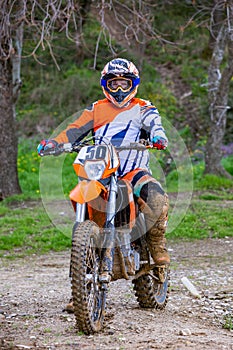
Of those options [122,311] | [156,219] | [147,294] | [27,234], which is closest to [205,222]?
[27,234]

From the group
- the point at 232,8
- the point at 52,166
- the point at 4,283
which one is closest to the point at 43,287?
the point at 4,283

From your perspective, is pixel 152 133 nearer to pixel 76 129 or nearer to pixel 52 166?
pixel 76 129

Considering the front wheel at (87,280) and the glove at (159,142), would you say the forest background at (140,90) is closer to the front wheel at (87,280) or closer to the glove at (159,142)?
the glove at (159,142)

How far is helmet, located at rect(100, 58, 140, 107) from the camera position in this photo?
596 cm

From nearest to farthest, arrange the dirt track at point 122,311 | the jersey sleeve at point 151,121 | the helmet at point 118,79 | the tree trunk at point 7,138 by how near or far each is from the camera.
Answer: the dirt track at point 122,311
the jersey sleeve at point 151,121
the helmet at point 118,79
the tree trunk at point 7,138

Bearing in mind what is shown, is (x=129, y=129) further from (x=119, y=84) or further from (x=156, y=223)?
(x=156, y=223)

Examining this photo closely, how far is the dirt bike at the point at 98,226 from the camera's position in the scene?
4.97 meters

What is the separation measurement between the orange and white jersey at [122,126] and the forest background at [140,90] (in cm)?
587

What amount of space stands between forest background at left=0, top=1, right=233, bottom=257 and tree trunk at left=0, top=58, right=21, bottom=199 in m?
0.31

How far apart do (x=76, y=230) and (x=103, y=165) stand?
1.84ft

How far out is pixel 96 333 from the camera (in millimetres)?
5160

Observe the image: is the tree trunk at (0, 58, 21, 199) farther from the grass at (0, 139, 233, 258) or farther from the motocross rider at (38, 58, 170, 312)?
the motocross rider at (38, 58, 170, 312)

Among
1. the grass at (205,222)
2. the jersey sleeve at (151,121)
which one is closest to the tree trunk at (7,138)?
the grass at (205,222)

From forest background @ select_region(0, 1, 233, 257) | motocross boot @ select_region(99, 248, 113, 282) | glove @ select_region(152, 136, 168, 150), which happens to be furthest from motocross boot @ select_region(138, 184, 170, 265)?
forest background @ select_region(0, 1, 233, 257)
